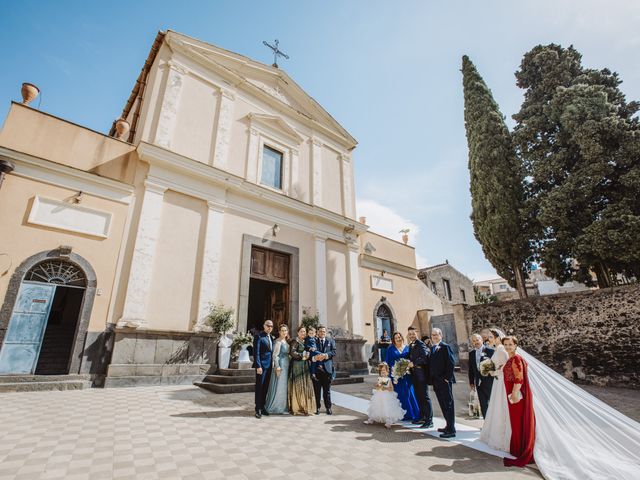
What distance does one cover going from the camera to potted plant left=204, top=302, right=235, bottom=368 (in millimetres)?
8680

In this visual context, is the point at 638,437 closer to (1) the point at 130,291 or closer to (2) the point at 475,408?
(2) the point at 475,408

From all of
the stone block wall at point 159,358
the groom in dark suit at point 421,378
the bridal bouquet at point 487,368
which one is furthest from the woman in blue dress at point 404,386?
the stone block wall at point 159,358

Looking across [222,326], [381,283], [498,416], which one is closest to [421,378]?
[498,416]

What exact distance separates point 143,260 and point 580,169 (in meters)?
14.3

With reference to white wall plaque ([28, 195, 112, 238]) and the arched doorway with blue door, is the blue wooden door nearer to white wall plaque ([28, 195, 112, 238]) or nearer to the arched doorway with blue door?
the arched doorway with blue door

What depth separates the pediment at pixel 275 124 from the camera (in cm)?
1274

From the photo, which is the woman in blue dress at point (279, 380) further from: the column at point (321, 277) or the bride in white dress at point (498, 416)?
the column at point (321, 277)

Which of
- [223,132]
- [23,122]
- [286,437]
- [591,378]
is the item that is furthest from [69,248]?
[591,378]

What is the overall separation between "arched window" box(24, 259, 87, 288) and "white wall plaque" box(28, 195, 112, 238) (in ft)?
2.90

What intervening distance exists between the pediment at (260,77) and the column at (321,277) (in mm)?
6244

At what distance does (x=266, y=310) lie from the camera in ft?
41.2

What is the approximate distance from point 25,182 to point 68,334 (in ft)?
17.7

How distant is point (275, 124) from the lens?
1353 cm

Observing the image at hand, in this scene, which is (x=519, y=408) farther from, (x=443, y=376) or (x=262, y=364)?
(x=262, y=364)
